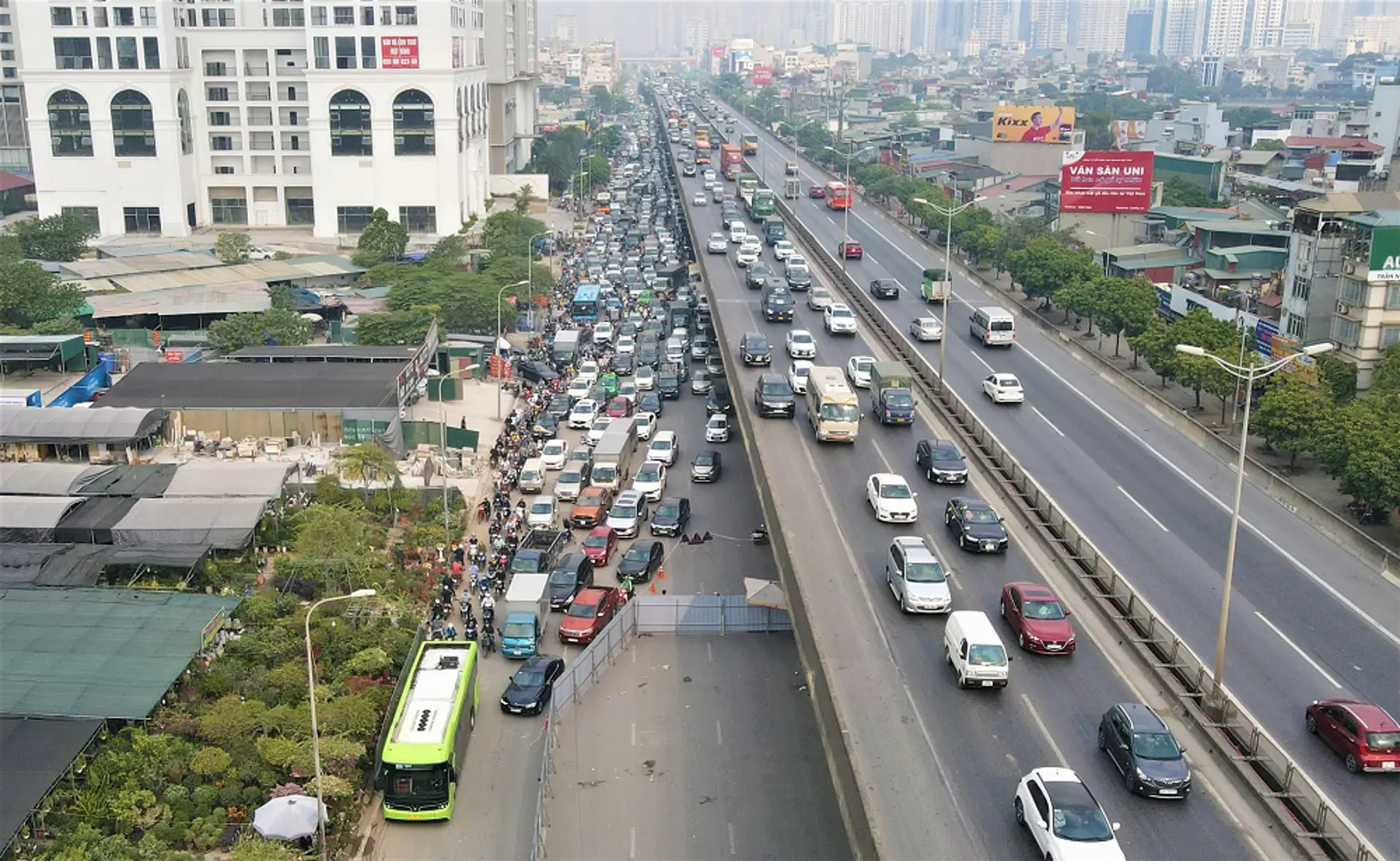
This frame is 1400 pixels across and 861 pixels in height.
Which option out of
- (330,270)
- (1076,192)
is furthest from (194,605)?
(1076,192)

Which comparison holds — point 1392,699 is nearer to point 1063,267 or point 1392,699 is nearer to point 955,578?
point 955,578

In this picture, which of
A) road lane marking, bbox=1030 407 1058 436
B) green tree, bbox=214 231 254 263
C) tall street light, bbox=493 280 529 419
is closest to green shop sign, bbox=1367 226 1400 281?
road lane marking, bbox=1030 407 1058 436

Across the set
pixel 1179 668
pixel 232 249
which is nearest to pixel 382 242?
pixel 232 249

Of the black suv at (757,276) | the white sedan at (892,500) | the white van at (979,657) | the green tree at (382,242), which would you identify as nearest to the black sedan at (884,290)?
the black suv at (757,276)

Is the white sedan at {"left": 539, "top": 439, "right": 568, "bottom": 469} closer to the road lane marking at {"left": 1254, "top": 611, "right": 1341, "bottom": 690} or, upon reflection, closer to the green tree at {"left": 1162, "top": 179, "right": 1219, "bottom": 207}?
the road lane marking at {"left": 1254, "top": 611, "right": 1341, "bottom": 690}

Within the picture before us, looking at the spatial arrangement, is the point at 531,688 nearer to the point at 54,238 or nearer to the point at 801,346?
the point at 801,346

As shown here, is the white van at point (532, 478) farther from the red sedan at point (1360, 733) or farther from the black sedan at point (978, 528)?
the red sedan at point (1360, 733)
